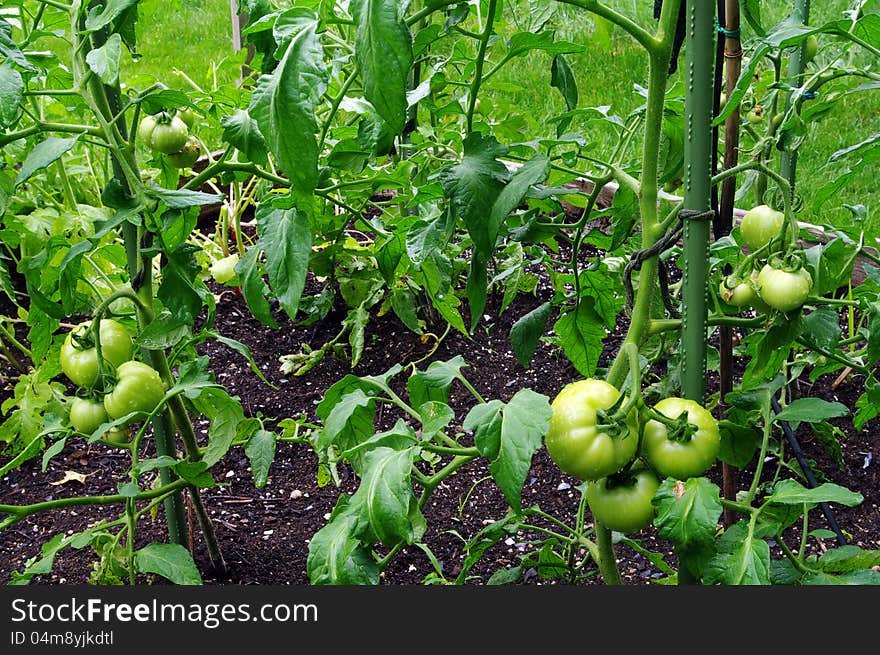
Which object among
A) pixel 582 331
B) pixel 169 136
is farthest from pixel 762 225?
pixel 169 136

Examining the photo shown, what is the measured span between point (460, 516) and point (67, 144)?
3.85ft

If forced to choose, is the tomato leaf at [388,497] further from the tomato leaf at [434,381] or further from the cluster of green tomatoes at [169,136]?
the cluster of green tomatoes at [169,136]

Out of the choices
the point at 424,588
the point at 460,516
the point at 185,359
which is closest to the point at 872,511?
the point at 460,516

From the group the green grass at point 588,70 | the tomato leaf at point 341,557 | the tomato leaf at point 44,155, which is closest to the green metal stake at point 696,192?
the tomato leaf at point 341,557

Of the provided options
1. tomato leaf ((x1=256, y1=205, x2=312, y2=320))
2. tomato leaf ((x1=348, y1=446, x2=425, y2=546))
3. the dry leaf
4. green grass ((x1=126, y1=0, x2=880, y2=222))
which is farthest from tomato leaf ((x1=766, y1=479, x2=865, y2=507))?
green grass ((x1=126, y1=0, x2=880, y2=222))

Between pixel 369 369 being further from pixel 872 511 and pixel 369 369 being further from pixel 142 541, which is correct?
pixel 872 511

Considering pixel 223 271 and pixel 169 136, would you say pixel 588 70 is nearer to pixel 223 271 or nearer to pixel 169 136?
pixel 223 271

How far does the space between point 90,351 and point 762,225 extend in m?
1.01

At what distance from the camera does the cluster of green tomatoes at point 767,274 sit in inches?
46.1

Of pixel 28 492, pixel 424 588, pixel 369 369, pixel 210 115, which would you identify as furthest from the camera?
pixel 369 369

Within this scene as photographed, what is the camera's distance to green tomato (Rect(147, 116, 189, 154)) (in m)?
1.51

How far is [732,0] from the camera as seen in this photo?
1442 mm

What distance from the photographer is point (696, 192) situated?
3.72 feet

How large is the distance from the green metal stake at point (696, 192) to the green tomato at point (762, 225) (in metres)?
0.18
